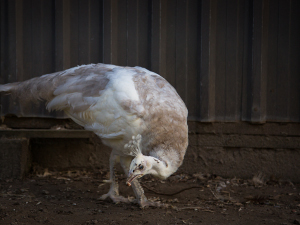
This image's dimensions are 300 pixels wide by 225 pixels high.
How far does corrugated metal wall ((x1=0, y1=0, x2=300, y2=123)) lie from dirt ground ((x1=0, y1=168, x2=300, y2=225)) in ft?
2.75

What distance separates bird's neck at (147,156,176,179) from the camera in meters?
3.63

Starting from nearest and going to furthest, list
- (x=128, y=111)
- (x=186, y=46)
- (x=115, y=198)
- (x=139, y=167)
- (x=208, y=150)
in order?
1. (x=139, y=167)
2. (x=128, y=111)
3. (x=115, y=198)
4. (x=186, y=46)
5. (x=208, y=150)

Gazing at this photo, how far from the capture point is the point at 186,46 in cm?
504

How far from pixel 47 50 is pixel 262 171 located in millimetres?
3210

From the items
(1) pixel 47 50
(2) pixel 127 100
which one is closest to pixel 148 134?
(2) pixel 127 100

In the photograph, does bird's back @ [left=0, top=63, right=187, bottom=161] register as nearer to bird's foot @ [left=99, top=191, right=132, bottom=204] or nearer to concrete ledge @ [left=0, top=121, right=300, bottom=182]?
bird's foot @ [left=99, top=191, right=132, bottom=204]

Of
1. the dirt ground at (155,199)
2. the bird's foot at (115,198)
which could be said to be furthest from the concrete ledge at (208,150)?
the bird's foot at (115,198)

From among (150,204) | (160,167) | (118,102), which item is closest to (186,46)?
(118,102)

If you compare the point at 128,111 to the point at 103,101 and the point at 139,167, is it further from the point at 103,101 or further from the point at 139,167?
the point at 139,167

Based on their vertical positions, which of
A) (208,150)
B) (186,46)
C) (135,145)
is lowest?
(208,150)

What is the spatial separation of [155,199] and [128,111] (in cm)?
110

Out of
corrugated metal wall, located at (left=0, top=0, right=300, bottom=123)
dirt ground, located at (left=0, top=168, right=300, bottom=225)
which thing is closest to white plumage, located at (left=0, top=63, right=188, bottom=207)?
dirt ground, located at (left=0, top=168, right=300, bottom=225)

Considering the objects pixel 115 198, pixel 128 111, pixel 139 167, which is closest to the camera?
pixel 139 167

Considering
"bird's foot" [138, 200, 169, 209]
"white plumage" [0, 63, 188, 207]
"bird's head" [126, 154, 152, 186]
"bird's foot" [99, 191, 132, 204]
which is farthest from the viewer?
"bird's foot" [99, 191, 132, 204]
